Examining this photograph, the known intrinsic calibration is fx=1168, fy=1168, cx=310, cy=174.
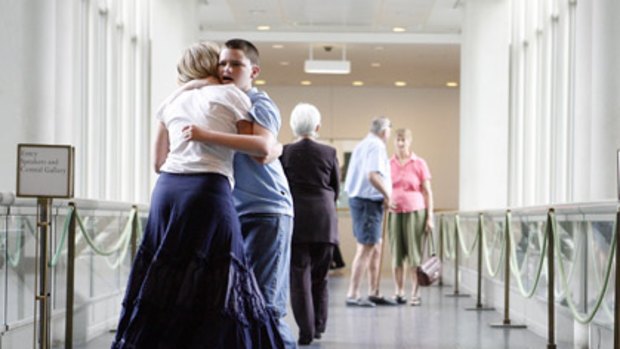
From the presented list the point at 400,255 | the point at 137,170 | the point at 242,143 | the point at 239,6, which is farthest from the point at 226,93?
the point at 239,6

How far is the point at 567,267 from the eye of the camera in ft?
24.5

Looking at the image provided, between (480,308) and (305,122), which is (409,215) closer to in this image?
(480,308)

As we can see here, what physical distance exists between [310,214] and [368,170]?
3414 millimetres

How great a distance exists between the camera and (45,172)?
220 inches

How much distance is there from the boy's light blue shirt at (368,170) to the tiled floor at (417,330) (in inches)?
44.2

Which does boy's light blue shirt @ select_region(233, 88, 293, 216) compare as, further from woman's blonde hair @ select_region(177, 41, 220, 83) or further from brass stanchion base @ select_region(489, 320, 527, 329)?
brass stanchion base @ select_region(489, 320, 527, 329)

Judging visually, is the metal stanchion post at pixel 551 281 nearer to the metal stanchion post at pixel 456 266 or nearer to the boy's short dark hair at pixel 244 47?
the boy's short dark hair at pixel 244 47

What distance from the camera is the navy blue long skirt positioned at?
4320 millimetres

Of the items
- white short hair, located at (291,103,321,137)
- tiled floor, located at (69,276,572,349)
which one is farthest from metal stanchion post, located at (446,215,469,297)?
white short hair, located at (291,103,321,137)

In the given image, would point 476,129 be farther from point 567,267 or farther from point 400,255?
point 567,267

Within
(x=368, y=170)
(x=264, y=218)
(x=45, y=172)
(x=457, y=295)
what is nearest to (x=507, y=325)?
(x=368, y=170)

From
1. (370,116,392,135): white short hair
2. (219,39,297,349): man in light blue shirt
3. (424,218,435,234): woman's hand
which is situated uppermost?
(370,116,392,135): white short hair

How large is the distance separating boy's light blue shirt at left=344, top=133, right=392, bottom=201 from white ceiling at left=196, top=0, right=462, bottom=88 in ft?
19.6

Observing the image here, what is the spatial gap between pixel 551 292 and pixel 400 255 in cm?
446
